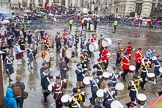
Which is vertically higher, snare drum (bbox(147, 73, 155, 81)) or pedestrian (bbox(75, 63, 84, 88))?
pedestrian (bbox(75, 63, 84, 88))

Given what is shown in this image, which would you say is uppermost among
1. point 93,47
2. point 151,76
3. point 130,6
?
point 130,6

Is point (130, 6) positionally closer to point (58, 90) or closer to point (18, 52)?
point (18, 52)

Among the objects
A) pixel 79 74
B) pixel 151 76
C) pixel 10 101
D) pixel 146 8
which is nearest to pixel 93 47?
pixel 151 76

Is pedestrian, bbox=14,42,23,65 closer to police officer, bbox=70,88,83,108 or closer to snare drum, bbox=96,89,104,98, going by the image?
police officer, bbox=70,88,83,108

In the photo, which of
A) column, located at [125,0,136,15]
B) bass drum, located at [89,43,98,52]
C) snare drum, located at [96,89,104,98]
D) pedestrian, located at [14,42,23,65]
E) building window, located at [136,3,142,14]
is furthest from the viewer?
column, located at [125,0,136,15]

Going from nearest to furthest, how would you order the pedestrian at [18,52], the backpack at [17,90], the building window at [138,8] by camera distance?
the backpack at [17,90] < the pedestrian at [18,52] < the building window at [138,8]

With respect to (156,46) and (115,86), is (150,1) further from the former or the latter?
(115,86)

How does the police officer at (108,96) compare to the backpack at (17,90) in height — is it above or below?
below

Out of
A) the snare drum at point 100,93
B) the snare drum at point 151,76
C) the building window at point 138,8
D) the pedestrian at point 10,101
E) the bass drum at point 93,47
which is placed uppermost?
the building window at point 138,8

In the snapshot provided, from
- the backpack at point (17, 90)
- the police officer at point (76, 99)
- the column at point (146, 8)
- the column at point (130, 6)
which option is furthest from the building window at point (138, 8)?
the backpack at point (17, 90)

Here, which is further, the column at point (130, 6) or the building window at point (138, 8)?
the column at point (130, 6)

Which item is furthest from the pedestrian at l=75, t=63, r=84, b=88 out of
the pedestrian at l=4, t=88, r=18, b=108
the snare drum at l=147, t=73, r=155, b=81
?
the pedestrian at l=4, t=88, r=18, b=108

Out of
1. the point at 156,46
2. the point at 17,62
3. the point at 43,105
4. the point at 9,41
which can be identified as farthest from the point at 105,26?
the point at 43,105

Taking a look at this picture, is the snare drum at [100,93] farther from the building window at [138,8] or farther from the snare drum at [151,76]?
the building window at [138,8]
